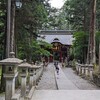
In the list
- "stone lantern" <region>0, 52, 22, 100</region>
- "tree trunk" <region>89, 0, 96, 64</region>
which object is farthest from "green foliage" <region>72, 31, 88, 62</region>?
"stone lantern" <region>0, 52, 22, 100</region>

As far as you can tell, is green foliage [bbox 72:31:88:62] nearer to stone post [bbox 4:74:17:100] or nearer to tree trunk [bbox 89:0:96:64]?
tree trunk [bbox 89:0:96:64]

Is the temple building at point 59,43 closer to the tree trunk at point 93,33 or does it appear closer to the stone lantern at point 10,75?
the tree trunk at point 93,33

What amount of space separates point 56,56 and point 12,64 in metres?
59.0

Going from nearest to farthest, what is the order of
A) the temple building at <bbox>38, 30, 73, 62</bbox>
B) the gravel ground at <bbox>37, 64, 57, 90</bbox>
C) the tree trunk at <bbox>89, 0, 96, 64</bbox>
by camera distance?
1. the gravel ground at <bbox>37, 64, 57, 90</bbox>
2. the tree trunk at <bbox>89, 0, 96, 64</bbox>
3. the temple building at <bbox>38, 30, 73, 62</bbox>

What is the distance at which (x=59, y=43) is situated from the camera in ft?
219

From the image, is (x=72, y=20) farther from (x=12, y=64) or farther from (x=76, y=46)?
(x=12, y=64)

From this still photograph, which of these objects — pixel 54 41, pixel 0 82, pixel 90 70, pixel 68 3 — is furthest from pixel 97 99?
pixel 54 41

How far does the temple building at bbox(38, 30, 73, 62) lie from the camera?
6618 centimetres

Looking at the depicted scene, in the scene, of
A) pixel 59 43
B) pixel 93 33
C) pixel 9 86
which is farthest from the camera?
pixel 59 43

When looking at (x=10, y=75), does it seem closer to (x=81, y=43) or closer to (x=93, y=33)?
(x=93, y=33)

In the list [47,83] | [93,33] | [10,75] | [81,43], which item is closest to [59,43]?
[81,43]

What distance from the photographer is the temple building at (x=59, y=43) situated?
66175 mm

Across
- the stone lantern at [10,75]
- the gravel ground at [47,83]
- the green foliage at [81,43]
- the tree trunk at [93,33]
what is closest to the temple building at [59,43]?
the green foliage at [81,43]

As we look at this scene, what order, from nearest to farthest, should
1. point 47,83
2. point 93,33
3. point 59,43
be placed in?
point 47,83 < point 93,33 < point 59,43
